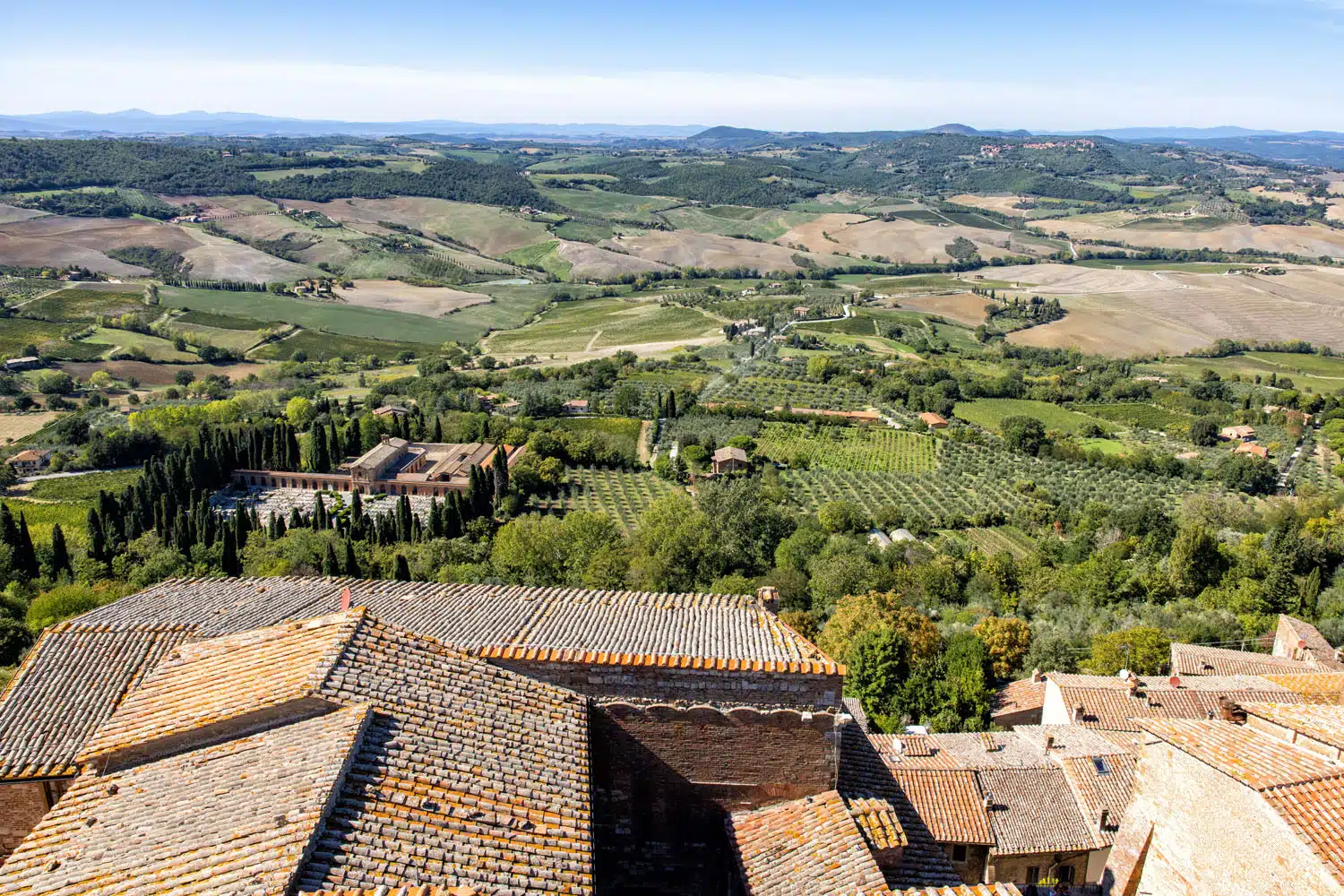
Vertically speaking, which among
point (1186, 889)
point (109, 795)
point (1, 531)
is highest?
point (109, 795)

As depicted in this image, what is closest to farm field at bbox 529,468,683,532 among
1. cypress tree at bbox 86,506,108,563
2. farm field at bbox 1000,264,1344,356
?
cypress tree at bbox 86,506,108,563

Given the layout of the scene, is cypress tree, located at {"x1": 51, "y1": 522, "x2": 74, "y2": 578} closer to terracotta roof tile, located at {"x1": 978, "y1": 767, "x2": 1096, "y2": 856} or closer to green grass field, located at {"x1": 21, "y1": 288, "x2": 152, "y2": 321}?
terracotta roof tile, located at {"x1": 978, "y1": 767, "x2": 1096, "y2": 856}

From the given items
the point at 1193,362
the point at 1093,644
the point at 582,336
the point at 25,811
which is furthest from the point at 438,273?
the point at 25,811

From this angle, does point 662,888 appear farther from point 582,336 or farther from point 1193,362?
point 1193,362

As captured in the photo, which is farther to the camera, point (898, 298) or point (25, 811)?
point (898, 298)

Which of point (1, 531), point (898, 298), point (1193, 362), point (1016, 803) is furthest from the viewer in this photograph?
point (898, 298)

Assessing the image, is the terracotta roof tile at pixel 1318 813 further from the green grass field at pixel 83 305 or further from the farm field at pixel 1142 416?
the green grass field at pixel 83 305

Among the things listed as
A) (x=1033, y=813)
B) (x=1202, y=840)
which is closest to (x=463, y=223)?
(x=1033, y=813)
